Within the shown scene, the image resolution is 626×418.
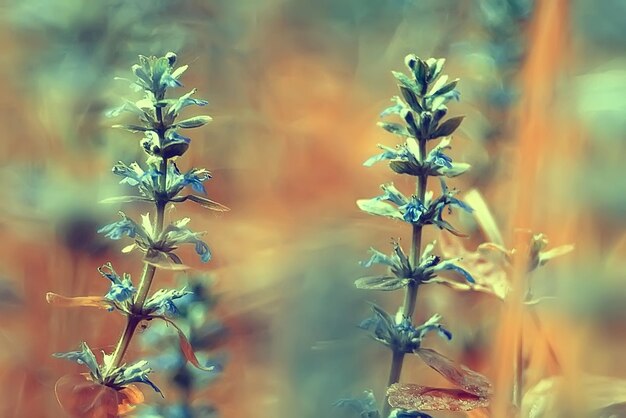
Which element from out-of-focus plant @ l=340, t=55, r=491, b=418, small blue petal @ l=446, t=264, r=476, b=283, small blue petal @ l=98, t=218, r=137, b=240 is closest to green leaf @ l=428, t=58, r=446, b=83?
out-of-focus plant @ l=340, t=55, r=491, b=418

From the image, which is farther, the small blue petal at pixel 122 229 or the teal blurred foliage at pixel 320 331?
the teal blurred foliage at pixel 320 331

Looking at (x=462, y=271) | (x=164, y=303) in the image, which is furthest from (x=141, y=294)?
(x=462, y=271)

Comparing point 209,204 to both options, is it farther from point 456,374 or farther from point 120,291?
point 456,374

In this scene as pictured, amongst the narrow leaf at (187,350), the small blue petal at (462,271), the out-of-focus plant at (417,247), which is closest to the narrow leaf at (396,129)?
the out-of-focus plant at (417,247)

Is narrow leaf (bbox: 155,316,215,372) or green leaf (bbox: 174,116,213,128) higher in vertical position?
green leaf (bbox: 174,116,213,128)

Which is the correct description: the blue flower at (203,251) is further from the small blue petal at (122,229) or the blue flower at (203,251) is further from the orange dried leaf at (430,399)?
the orange dried leaf at (430,399)

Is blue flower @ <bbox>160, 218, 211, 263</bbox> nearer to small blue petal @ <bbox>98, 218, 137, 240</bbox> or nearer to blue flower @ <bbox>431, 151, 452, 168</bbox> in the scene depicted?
small blue petal @ <bbox>98, 218, 137, 240</bbox>

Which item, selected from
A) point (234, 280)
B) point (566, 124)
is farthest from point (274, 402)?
point (566, 124)
